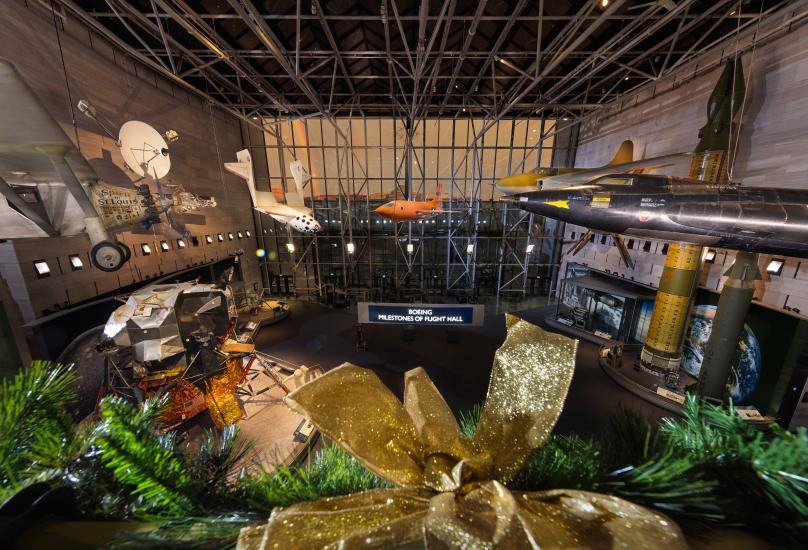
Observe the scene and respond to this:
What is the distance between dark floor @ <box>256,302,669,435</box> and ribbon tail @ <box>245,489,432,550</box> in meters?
4.78

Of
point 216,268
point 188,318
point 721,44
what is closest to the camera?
point 188,318

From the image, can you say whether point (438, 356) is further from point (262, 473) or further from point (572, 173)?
point (262, 473)

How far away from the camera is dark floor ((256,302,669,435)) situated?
17.3 ft

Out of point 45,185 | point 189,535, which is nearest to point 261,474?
point 189,535

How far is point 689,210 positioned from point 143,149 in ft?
29.6

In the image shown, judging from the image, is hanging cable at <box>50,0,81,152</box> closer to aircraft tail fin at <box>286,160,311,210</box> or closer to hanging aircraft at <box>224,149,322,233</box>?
hanging aircraft at <box>224,149,322,233</box>

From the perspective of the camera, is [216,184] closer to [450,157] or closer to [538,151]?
[450,157]

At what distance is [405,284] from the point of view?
12.3m

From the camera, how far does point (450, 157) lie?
10.8 meters

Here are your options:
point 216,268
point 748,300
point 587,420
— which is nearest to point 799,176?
point 748,300

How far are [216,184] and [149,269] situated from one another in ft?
12.7

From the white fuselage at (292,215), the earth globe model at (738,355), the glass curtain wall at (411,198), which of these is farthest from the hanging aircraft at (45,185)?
the earth globe model at (738,355)

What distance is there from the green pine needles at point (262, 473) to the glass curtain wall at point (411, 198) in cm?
953

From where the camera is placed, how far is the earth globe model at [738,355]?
16.9 ft
